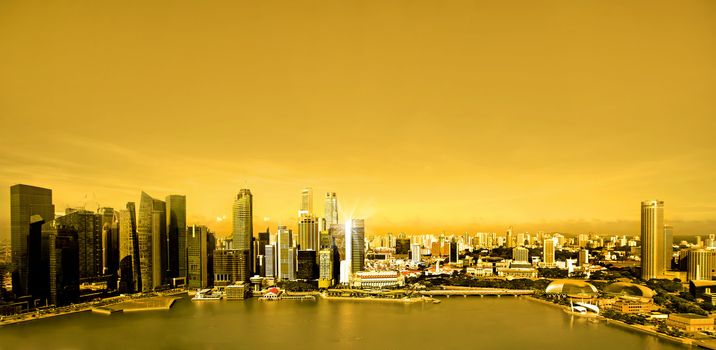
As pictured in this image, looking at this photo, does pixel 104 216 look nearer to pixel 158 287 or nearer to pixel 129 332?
pixel 158 287

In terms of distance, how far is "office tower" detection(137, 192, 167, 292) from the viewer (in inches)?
395

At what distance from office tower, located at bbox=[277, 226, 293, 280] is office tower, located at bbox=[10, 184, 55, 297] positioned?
528 cm

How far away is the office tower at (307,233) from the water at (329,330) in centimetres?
394

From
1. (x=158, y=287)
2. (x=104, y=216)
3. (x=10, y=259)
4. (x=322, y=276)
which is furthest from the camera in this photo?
(x=322, y=276)


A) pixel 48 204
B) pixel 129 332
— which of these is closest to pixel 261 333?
pixel 129 332

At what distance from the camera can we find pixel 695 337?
18.3 ft

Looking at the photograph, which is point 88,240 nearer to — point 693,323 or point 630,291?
point 693,323

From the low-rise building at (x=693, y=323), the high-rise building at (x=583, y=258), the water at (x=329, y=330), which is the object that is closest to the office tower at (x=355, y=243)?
the water at (x=329, y=330)

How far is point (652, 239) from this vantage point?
1042 centimetres

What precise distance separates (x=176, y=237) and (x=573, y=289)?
319 inches

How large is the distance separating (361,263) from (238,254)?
113 inches

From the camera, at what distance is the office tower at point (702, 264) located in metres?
9.74

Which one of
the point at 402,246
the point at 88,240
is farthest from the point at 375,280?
the point at 402,246

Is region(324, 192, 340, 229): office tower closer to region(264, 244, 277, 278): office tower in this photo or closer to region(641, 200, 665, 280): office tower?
region(264, 244, 277, 278): office tower
